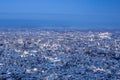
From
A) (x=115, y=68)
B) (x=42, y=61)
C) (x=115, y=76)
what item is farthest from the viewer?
(x=42, y=61)

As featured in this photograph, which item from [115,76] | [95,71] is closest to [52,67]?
[95,71]

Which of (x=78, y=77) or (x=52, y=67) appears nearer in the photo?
(x=78, y=77)

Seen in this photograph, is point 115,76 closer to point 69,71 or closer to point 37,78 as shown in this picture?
point 69,71

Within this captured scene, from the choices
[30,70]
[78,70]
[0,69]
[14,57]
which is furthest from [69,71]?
[14,57]

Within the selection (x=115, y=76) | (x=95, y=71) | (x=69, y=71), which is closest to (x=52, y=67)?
(x=69, y=71)

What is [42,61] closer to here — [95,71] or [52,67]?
[52,67]

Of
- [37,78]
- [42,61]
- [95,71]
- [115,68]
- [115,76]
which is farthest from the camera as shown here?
[42,61]

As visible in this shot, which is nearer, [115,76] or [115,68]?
[115,76]

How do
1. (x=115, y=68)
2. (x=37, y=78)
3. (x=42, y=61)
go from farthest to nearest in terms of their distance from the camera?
1. (x=42, y=61)
2. (x=115, y=68)
3. (x=37, y=78)
